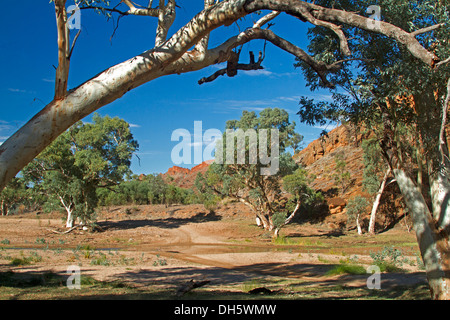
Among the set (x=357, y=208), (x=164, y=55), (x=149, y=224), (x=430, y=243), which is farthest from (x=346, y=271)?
(x=149, y=224)

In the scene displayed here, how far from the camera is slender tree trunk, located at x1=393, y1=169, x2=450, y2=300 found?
6.14 metres

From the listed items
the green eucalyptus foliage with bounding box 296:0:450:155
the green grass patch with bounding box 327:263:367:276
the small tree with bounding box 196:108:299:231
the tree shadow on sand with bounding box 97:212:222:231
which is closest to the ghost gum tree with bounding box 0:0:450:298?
the green eucalyptus foliage with bounding box 296:0:450:155

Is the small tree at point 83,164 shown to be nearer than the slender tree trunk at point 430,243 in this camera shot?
No

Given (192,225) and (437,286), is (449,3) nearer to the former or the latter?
(437,286)

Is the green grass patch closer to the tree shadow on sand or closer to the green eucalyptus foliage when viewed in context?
the green eucalyptus foliage

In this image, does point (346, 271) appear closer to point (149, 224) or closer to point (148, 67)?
point (148, 67)

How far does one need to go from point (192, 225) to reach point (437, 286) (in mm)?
29024

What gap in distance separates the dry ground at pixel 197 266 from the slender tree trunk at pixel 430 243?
32.9 inches

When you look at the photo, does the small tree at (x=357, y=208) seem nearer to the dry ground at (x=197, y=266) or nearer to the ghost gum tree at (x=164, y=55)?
the dry ground at (x=197, y=266)

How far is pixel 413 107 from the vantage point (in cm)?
778

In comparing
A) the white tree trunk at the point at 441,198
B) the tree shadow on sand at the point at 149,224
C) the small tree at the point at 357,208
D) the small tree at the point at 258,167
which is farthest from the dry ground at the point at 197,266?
the small tree at the point at 258,167

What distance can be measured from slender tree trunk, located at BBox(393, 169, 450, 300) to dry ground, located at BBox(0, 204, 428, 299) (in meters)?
0.83

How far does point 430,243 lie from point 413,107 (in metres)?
3.07

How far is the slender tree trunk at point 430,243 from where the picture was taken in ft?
20.1
